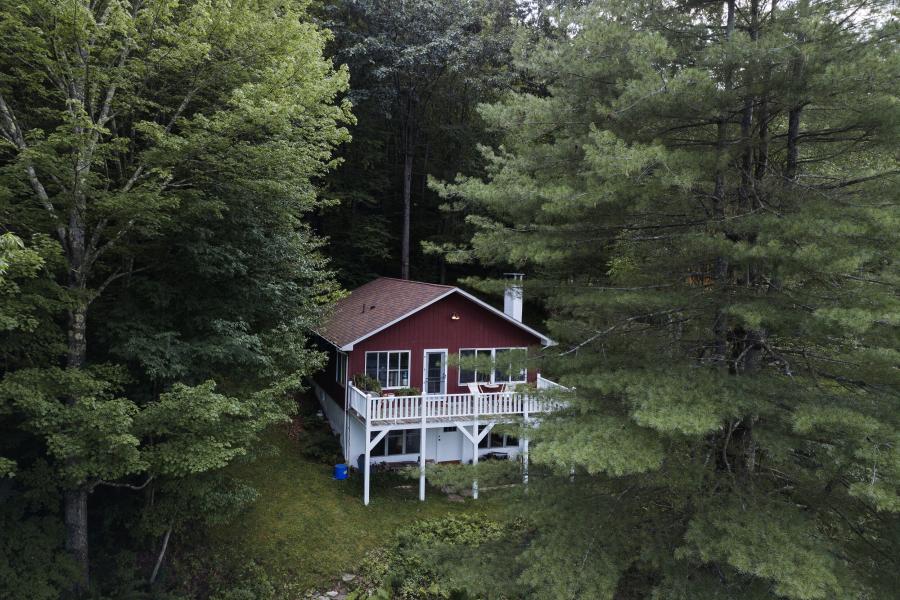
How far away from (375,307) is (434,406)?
4.47 metres

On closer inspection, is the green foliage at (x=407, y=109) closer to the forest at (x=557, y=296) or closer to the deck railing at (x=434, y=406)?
the deck railing at (x=434, y=406)

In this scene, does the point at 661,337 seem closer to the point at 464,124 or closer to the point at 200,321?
the point at 200,321

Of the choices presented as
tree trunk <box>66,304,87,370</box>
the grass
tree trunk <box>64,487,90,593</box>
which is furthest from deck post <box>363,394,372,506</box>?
tree trunk <box>66,304,87,370</box>

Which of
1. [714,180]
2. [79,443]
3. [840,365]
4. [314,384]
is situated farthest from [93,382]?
[314,384]

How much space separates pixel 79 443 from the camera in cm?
733

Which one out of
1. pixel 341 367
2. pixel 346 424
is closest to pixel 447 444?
pixel 346 424

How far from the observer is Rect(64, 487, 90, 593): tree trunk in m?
8.93

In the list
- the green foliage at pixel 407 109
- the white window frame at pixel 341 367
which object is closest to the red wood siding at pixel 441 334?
the white window frame at pixel 341 367

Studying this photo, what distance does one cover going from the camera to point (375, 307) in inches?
684

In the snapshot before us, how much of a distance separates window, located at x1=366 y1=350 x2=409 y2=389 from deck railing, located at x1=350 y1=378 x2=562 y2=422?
902mm

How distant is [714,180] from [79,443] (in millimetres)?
8642

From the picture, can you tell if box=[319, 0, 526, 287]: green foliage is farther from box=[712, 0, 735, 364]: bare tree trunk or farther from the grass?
box=[712, 0, 735, 364]: bare tree trunk

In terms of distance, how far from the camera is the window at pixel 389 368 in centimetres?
1552

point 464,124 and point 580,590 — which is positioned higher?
point 464,124
